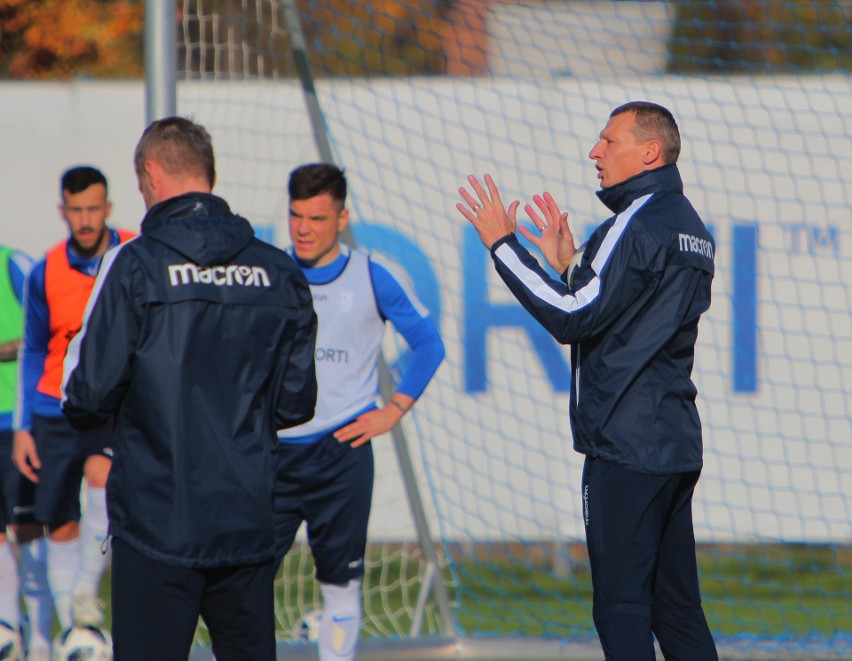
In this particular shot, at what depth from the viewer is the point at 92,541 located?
183 inches

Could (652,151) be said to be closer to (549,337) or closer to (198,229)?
(198,229)

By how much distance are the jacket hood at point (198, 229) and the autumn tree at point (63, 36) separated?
21.4 ft

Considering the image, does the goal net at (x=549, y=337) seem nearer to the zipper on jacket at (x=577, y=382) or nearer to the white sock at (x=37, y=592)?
the white sock at (x=37, y=592)

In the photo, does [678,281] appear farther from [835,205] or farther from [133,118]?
[133,118]

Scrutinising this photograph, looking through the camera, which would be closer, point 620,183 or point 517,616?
point 620,183

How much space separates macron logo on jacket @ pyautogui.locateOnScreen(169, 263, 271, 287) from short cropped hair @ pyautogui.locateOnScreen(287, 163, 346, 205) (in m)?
1.41

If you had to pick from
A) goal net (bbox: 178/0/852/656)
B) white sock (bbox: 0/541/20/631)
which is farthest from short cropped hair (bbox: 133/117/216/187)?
goal net (bbox: 178/0/852/656)

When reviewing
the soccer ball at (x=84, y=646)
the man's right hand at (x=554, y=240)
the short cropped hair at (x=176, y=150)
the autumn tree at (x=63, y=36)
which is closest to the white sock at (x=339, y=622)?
the soccer ball at (x=84, y=646)

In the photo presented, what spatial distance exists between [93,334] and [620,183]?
59.2 inches

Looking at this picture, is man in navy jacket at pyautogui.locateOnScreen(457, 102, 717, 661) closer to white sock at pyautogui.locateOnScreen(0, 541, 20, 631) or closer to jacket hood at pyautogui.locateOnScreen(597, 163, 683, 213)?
jacket hood at pyautogui.locateOnScreen(597, 163, 683, 213)

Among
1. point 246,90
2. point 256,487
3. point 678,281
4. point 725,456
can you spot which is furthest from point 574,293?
point 725,456

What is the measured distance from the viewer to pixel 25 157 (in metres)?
6.54

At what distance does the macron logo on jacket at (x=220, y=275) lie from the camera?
2.67 meters

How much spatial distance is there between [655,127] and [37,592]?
10.1 feet
